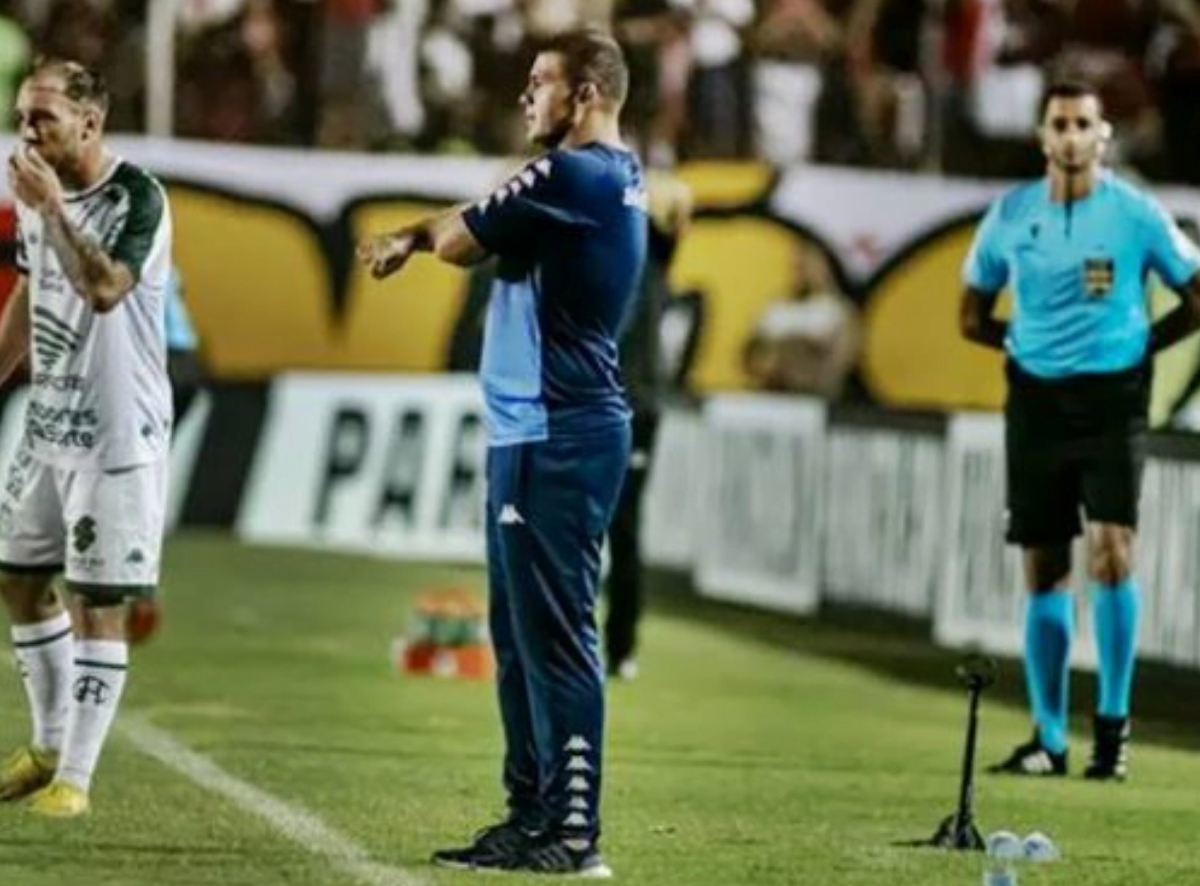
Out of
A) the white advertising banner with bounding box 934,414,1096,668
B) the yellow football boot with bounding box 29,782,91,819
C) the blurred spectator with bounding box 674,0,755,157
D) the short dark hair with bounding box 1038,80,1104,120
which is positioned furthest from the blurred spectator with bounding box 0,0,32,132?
the yellow football boot with bounding box 29,782,91,819

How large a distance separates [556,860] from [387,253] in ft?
5.24

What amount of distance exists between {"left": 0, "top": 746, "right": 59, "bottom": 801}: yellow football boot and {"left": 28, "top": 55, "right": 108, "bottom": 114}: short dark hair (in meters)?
1.87

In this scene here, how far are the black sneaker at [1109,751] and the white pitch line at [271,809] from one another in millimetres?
2924

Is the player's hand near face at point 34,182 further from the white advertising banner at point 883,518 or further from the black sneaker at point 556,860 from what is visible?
the white advertising banner at point 883,518

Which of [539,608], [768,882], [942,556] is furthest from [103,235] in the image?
[942,556]

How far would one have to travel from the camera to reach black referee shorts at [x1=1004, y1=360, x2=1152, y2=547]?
13789mm

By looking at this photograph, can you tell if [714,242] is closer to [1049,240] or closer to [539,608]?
[1049,240]

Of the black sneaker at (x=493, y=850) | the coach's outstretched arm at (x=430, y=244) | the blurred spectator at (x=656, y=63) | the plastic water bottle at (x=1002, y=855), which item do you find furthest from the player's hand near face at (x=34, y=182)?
the blurred spectator at (x=656, y=63)

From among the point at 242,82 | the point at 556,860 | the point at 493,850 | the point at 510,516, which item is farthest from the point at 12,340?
the point at 242,82

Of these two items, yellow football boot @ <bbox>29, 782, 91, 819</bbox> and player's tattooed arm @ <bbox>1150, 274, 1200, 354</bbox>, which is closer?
yellow football boot @ <bbox>29, 782, 91, 819</bbox>

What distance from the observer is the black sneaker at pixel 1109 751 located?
1377 centimetres

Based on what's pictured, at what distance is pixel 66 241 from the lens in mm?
10984

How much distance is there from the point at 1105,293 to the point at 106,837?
4263 mm

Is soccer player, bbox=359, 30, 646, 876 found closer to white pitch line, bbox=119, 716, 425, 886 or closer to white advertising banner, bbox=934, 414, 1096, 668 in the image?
white pitch line, bbox=119, 716, 425, 886
